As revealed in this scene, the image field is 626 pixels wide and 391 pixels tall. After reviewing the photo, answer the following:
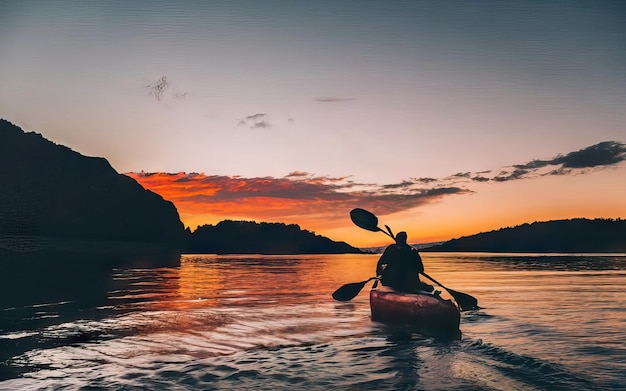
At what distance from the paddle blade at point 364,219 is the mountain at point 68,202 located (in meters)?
144

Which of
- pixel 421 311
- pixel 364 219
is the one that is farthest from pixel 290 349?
pixel 364 219

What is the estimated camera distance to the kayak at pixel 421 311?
1473 cm

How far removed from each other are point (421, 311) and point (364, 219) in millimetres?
7532

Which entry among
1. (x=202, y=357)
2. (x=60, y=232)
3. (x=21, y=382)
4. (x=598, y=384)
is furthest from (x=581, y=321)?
(x=60, y=232)

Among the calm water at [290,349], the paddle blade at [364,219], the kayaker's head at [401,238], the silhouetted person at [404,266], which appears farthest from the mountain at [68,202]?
the kayaker's head at [401,238]

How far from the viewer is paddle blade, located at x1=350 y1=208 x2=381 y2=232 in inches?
861

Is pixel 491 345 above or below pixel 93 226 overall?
below

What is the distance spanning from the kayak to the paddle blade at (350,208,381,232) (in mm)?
5072

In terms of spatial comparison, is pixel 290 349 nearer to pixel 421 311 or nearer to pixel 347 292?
pixel 421 311

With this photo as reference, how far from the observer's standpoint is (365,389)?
9430 mm

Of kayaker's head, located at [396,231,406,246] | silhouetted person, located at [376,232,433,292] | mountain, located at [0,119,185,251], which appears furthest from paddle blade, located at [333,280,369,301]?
mountain, located at [0,119,185,251]

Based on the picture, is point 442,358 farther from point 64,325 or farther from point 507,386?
point 64,325

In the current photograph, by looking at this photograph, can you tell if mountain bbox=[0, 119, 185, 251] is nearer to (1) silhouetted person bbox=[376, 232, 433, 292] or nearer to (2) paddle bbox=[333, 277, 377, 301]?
(2) paddle bbox=[333, 277, 377, 301]

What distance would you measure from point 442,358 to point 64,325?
1292cm
